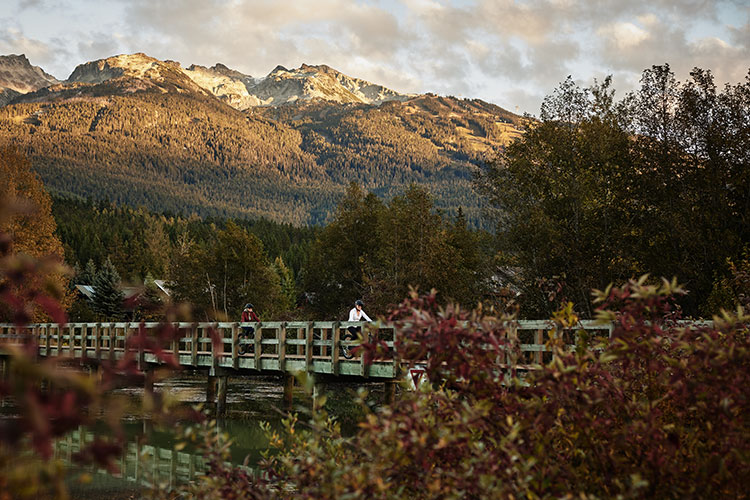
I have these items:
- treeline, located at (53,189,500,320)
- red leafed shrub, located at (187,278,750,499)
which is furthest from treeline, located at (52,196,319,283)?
red leafed shrub, located at (187,278,750,499)

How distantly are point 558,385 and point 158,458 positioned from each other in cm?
1587

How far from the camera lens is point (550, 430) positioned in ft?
16.9

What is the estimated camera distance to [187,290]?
68312 mm

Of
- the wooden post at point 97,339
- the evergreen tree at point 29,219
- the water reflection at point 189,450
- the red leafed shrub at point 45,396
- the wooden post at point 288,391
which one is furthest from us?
the evergreen tree at point 29,219

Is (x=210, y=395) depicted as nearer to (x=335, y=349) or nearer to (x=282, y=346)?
(x=282, y=346)

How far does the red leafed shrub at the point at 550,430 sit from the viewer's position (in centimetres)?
448

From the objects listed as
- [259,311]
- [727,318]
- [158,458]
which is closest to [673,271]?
[158,458]

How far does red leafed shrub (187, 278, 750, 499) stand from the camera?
4.48m

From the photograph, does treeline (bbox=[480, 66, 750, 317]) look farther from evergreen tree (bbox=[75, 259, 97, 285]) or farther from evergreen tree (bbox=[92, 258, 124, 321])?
evergreen tree (bbox=[75, 259, 97, 285])

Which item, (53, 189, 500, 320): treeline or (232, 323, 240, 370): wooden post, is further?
(53, 189, 500, 320): treeline

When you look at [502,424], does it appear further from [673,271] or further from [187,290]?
[187,290]

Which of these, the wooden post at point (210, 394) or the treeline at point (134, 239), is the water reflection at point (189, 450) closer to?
the wooden post at point (210, 394)


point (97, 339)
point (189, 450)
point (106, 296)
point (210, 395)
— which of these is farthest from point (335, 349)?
point (106, 296)

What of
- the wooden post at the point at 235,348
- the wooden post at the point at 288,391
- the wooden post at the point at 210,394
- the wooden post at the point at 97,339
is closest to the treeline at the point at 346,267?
the wooden post at the point at 235,348
